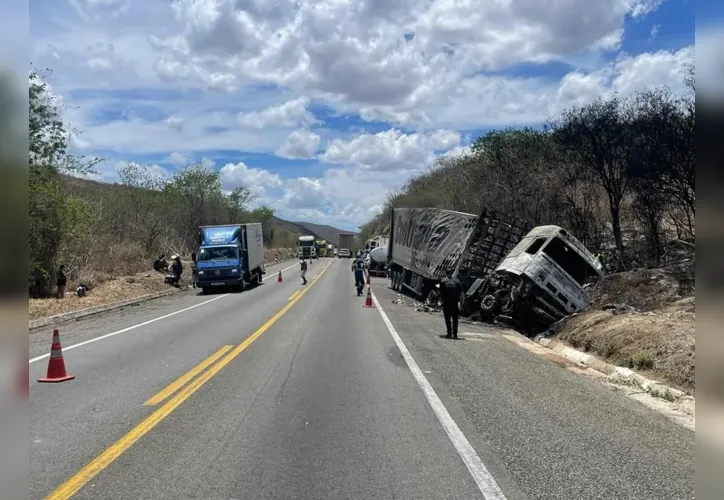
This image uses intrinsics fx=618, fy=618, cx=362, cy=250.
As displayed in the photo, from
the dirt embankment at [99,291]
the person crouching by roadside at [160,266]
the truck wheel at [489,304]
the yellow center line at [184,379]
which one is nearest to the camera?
the yellow center line at [184,379]

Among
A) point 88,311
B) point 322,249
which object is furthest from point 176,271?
point 322,249

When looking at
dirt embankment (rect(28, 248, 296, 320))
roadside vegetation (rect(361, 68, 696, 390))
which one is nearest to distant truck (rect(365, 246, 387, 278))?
roadside vegetation (rect(361, 68, 696, 390))

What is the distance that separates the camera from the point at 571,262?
65.3 feet

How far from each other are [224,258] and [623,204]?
21163 mm

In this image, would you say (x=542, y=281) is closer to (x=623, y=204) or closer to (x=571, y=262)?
(x=571, y=262)

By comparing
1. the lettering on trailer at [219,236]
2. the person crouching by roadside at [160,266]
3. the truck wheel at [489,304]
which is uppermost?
the lettering on trailer at [219,236]

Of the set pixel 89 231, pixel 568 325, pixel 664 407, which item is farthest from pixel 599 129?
pixel 89 231

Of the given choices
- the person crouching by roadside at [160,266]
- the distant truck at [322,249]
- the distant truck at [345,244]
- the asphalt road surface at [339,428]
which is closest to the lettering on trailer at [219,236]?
the person crouching by roadside at [160,266]

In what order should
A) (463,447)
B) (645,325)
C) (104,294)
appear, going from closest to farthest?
(463,447), (645,325), (104,294)

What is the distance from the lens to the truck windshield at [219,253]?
104ft

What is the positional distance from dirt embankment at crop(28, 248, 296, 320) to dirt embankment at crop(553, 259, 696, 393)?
53.1 feet

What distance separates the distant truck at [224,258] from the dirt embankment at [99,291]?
9.43 feet

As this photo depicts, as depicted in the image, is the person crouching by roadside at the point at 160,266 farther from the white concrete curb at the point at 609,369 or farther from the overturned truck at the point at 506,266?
the white concrete curb at the point at 609,369

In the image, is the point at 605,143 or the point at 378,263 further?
the point at 378,263
